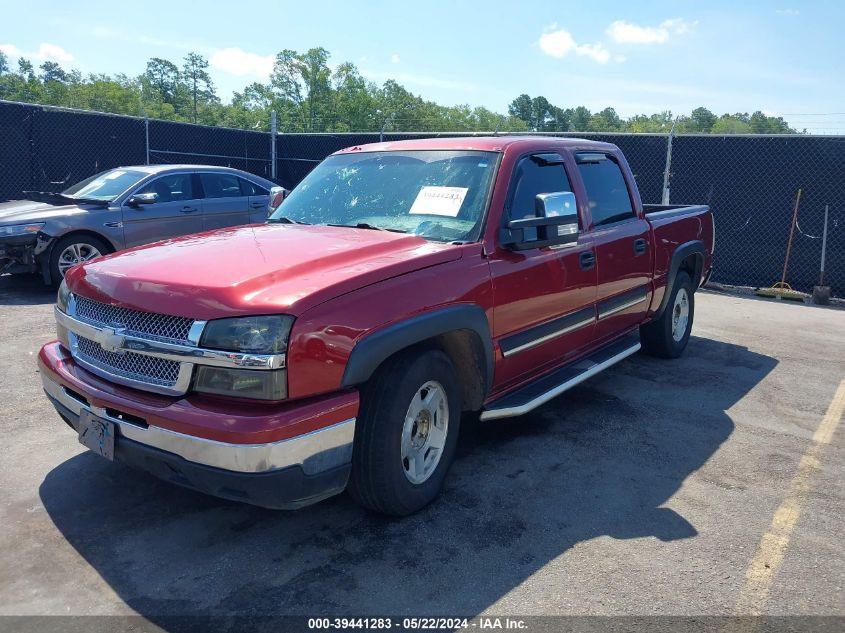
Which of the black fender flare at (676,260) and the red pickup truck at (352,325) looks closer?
the red pickup truck at (352,325)

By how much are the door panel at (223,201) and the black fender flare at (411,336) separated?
23.2 ft

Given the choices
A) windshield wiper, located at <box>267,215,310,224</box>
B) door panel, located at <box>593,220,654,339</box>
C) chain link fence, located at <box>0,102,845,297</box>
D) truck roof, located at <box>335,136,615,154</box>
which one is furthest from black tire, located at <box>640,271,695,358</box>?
chain link fence, located at <box>0,102,845,297</box>

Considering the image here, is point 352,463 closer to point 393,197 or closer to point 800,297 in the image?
point 393,197

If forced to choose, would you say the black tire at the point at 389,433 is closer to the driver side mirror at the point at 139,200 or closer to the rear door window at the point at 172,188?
the driver side mirror at the point at 139,200

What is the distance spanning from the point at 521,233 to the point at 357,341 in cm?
141

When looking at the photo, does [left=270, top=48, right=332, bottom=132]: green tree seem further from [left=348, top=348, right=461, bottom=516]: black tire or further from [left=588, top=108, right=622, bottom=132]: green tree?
[left=348, top=348, right=461, bottom=516]: black tire

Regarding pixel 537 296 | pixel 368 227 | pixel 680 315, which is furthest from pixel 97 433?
pixel 680 315

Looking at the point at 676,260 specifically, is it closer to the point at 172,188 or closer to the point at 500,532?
the point at 500,532

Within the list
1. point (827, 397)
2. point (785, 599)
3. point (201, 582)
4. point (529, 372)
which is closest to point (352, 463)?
point (201, 582)

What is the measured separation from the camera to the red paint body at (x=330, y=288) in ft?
9.27

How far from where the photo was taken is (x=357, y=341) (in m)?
2.99

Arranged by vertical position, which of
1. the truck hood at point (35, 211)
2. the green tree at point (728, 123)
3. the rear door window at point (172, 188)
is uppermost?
the green tree at point (728, 123)

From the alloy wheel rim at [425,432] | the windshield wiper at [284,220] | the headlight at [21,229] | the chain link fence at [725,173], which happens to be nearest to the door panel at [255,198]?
the chain link fence at [725,173]

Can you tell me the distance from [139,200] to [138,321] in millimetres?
6477
